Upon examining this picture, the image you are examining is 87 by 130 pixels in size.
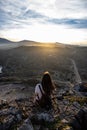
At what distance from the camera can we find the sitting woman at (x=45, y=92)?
9603 mm

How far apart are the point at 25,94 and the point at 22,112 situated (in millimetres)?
11696

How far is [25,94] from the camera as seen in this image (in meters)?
21.8

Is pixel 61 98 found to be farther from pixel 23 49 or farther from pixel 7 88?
pixel 23 49

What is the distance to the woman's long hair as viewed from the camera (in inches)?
375

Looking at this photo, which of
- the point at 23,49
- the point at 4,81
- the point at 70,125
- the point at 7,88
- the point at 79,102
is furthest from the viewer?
the point at 23,49

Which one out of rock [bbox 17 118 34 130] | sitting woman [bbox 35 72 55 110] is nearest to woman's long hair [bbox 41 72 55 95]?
sitting woman [bbox 35 72 55 110]

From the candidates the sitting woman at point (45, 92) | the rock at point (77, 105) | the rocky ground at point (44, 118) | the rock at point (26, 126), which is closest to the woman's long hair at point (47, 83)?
the sitting woman at point (45, 92)

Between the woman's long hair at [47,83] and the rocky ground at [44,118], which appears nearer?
the rocky ground at [44,118]

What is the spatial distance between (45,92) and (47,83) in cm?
60

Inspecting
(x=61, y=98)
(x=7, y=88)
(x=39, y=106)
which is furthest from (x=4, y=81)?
(x=39, y=106)

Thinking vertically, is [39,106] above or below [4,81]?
above

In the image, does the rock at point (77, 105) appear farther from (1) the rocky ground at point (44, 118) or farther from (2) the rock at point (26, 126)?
(2) the rock at point (26, 126)

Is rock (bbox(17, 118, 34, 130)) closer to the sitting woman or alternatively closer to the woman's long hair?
the sitting woman

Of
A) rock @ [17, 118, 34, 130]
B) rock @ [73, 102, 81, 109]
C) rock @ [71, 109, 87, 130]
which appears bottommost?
rock @ [71, 109, 87, 130]
